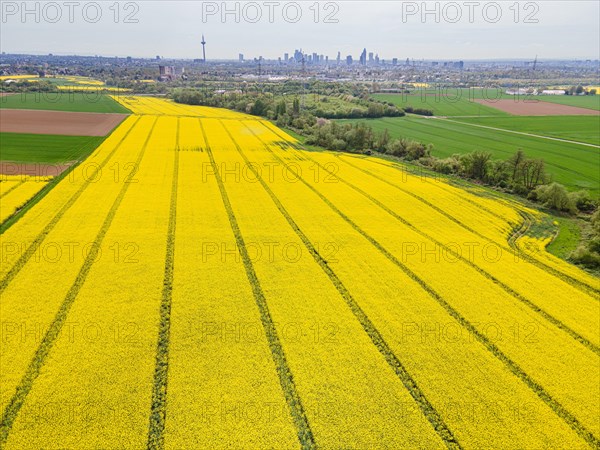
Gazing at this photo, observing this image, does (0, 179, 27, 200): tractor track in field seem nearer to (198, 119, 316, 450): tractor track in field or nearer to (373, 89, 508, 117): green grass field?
(198, 119, 316, 450): tractor track in field

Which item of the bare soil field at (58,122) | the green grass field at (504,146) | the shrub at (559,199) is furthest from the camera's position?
the bare soil field at (58,122)

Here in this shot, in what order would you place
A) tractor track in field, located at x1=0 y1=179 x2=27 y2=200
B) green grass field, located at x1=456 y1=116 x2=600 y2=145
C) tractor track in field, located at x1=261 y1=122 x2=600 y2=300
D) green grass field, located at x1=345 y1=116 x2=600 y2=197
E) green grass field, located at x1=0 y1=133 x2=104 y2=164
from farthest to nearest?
green grass field, located at x1=456 y1=116 x2=600 y2=145
green grass field, located at x1=345 y1=116 x2=600 y2=197
green grass field, located at x1=0 y1=133 x2=104 y2=164
tractor track in field, located at x1=0 y1=179 x2=27 y2=200
tractor track in field, located at x1=261 y1=122 x2=600 y2=300

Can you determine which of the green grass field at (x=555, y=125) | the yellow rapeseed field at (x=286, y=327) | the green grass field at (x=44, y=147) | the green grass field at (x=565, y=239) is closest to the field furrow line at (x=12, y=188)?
the yellow rapeseed field at (x=286, y=327)

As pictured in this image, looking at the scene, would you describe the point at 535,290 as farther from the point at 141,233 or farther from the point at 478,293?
the point at 141,233

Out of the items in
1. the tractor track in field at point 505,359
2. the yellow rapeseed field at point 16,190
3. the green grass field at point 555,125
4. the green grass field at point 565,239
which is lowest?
the tractor track in field at point 505,359

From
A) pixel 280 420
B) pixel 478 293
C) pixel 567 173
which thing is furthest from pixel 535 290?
pixel 567 173

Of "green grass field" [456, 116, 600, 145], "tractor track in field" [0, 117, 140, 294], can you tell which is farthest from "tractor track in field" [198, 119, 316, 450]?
"green grass field" [456, 116, 600, 145]

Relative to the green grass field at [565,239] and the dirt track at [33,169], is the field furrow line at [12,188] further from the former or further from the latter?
the green grass field at [565,239]
